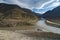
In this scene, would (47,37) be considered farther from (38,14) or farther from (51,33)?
(38,14)

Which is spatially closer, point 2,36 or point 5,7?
point 2,36

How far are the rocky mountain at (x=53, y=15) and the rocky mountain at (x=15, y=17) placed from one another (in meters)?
0.13

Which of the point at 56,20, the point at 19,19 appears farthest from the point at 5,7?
the point at 56,20

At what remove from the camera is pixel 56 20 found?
116cm

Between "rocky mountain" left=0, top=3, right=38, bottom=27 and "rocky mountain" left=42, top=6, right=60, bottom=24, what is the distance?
0.42 ft

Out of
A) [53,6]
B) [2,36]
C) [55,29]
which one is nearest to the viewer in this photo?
[2,36]

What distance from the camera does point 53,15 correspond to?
1227 mm

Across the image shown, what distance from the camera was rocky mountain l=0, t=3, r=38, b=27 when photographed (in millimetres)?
1087

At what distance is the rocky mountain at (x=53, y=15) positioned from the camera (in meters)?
1.19

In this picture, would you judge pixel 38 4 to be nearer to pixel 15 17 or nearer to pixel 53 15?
pixel 53 15

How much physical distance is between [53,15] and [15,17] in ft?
1.19

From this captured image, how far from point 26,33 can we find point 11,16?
0.73 feet

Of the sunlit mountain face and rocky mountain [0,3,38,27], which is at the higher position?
the sunlit mountain face

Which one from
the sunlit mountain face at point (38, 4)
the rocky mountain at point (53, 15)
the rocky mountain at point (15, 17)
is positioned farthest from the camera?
the sunlit mountain face at point (38, 4)
